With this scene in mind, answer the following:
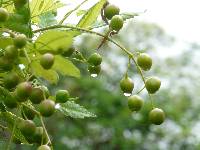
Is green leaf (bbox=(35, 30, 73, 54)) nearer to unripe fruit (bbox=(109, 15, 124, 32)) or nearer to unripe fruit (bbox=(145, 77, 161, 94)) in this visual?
unripe fruit (bbox=(109, 15, 124, 32))

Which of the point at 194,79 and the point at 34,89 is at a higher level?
the point at 34,89

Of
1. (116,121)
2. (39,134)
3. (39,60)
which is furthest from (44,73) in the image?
(116,121)

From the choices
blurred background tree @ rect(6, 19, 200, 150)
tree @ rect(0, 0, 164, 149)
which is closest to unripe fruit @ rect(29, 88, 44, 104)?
tree @ rect(0, 0, 164, 149)

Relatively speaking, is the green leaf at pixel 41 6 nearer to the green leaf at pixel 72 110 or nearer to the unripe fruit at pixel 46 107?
the green leaf at pixel 72 110

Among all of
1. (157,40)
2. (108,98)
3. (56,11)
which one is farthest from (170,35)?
(56,11)

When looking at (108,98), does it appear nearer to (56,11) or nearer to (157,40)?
(157,40)

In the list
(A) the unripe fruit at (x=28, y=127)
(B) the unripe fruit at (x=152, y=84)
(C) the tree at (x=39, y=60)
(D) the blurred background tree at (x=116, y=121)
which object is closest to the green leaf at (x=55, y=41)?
(C) the tree at (x=39, y=60)
